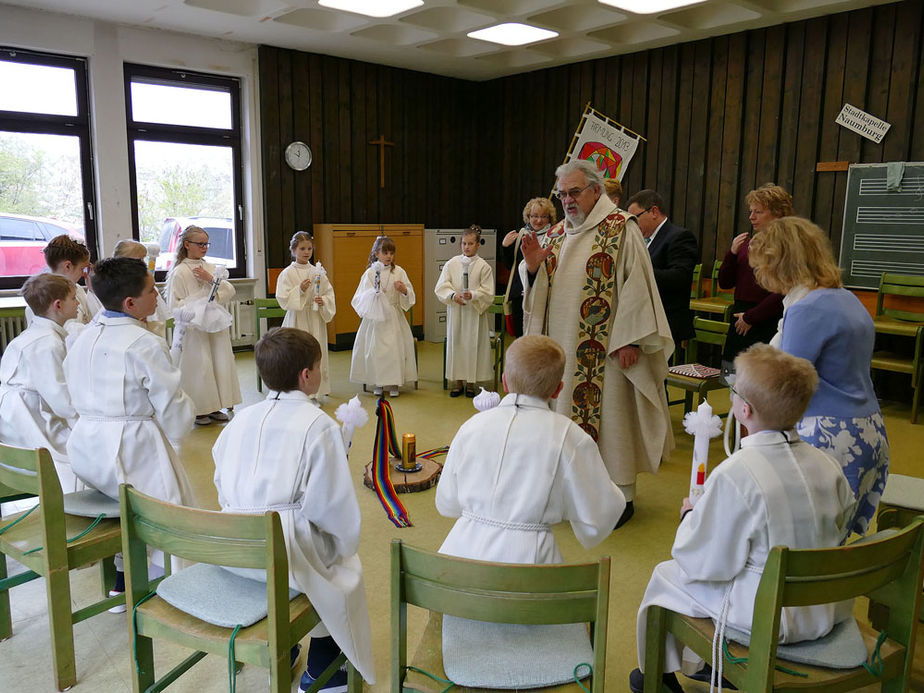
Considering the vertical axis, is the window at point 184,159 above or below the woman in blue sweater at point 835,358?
above

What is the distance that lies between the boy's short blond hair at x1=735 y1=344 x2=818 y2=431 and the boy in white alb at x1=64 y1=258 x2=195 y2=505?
74.1 inches

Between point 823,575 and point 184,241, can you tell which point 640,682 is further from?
point 184,241

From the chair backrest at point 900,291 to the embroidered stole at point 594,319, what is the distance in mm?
3932

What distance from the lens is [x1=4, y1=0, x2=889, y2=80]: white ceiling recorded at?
21.0 ft

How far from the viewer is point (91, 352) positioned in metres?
2.54

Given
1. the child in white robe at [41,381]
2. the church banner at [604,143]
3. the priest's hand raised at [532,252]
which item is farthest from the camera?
the church banner at [604,143]

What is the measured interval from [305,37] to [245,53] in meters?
0.78

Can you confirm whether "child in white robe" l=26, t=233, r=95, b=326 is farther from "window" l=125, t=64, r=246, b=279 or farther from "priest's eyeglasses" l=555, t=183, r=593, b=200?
"window" l=125, t=64, r=246, b=279

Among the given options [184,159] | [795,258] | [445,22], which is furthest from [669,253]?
[184,159]

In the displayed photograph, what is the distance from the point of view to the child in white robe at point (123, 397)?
2.54 m

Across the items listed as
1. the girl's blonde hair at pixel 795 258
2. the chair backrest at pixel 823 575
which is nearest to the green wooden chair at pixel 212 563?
the chair backrest at pixel 823 575

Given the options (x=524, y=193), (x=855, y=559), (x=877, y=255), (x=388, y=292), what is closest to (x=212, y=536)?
(x=855, y=559)

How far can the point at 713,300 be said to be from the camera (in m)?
7.10

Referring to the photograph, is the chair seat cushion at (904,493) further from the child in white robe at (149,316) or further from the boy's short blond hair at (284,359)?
the child in white robe at (149,316)
